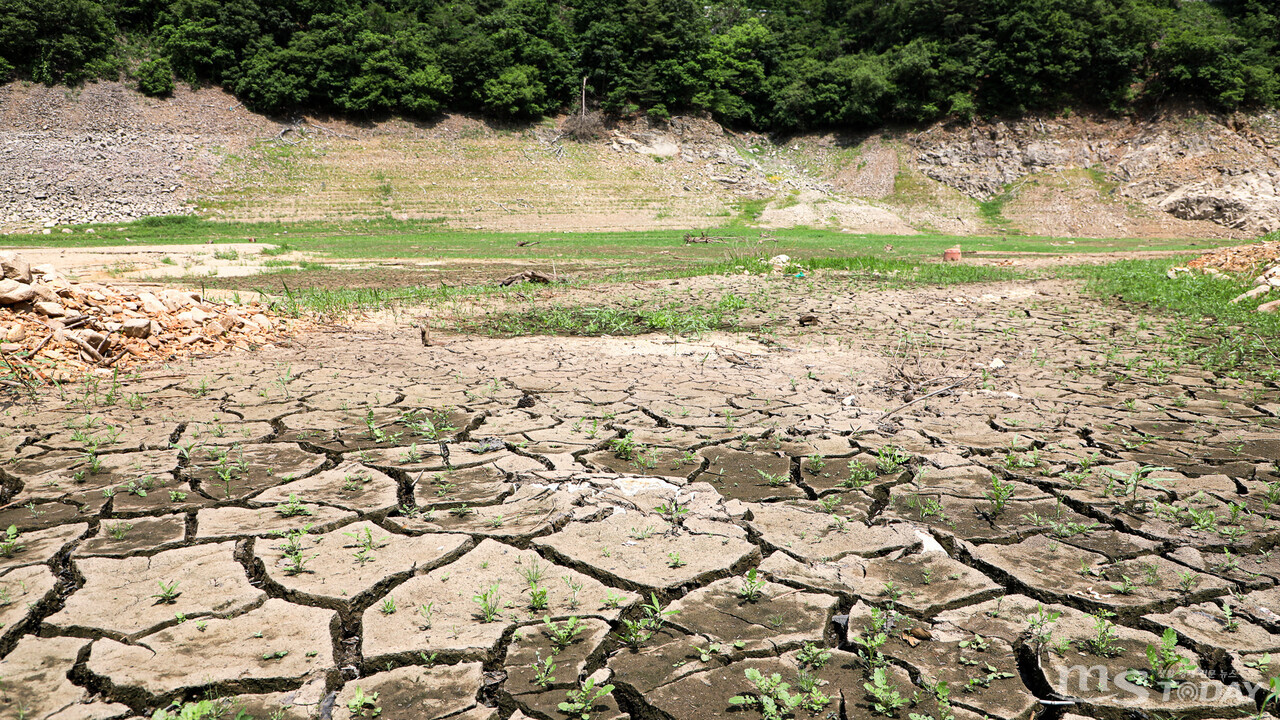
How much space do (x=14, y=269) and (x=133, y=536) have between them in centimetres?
489

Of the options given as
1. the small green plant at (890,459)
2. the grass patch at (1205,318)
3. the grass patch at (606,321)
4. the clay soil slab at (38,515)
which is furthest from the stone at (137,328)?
the grass patch at (1205,318)

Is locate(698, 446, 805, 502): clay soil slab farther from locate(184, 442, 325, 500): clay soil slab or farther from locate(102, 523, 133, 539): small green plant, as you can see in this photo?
locate(102, 523, 133, 539): small green plant

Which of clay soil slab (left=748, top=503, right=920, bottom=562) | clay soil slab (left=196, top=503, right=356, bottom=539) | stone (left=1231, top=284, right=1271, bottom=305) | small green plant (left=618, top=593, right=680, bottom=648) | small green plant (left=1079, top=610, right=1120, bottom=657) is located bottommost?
clay soil slab (left=196, top=503, right=356, bottom=539)

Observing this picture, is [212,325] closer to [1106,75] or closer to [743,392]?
[743,392]

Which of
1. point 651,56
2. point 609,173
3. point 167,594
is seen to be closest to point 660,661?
point 167,594

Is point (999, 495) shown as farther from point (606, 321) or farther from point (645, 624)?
point (606, 321)

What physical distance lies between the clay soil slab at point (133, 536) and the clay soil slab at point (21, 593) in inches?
6.2

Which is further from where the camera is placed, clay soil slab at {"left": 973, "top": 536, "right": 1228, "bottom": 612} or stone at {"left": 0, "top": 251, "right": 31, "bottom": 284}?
stone at {"left": 0, "top": 251, "right": 31, "bottom": 284}

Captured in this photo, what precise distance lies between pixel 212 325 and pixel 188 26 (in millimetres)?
39646

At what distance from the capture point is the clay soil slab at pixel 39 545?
8.14 ft

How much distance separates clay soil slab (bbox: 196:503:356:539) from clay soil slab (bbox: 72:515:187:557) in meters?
0.09

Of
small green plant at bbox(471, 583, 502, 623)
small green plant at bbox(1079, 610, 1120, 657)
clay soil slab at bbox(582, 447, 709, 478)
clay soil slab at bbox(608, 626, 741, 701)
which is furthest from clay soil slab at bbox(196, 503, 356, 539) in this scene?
small green plant at bbox(1079, 610, 1120, 657)

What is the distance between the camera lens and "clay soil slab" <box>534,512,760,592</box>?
2.44 meters

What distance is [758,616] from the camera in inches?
87.0
